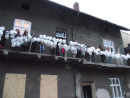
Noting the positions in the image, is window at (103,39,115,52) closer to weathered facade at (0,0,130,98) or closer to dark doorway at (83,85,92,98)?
weathered facade at (0,0,130,98)

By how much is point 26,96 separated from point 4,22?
479cm

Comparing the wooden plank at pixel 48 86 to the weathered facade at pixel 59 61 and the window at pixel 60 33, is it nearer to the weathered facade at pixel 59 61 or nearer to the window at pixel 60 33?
the weathered facade at pixel 59 61

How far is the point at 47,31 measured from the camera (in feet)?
29.1

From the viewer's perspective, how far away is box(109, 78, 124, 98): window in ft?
32.9

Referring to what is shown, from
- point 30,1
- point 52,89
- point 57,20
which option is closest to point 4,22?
point 30,1

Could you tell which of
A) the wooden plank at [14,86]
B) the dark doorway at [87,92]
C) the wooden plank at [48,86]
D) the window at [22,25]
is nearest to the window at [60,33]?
the window at [22,25]

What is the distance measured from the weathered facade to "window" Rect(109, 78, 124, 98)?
10.9 inches

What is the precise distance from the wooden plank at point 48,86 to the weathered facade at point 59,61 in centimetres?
15

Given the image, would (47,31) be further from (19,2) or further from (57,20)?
(19,2)

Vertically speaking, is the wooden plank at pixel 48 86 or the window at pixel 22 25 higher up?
the window at pixel 22 25

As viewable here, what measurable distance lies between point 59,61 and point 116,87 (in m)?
5.80

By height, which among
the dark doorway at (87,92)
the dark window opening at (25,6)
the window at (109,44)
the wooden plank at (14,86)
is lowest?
the dark doorway at (87,92)

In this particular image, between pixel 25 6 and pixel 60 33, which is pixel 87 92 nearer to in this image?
pixel 60 33

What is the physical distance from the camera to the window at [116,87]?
10016 mm
